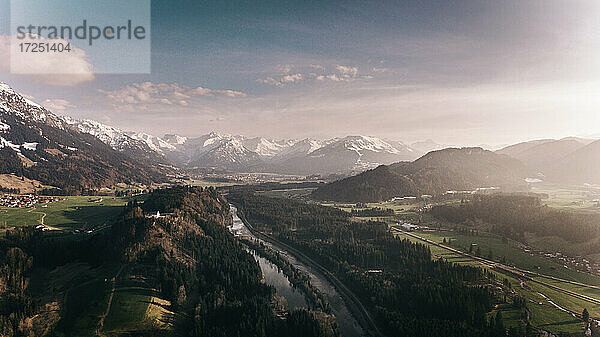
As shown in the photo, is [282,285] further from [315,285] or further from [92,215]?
[92,215]

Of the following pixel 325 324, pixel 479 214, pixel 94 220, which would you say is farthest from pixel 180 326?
pixel 479 214

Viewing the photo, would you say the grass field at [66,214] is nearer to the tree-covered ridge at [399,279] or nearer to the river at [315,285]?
the tree-covered ridge at [399,279]

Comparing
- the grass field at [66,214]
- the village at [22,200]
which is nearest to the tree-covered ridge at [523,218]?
the grass field at [66,214]

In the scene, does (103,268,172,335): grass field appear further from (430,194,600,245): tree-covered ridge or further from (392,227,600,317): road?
(430,194,600,245): tree-covered ridge

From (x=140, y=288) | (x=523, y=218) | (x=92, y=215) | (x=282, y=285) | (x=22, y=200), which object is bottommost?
(x=282, y=285)

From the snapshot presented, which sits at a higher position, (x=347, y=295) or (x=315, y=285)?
(x=315, y=285)

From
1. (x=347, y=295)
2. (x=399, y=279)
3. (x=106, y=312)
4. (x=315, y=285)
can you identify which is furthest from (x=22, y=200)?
(x=399, y=279)
